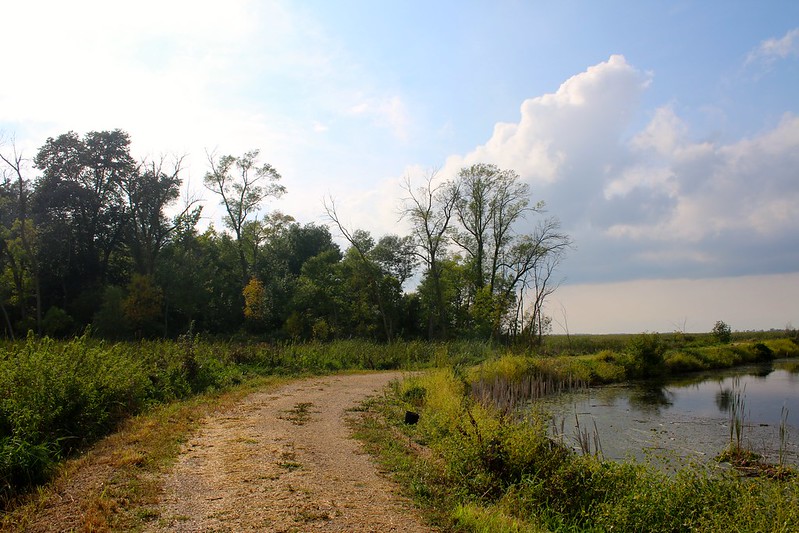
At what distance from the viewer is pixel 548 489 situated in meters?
7.31

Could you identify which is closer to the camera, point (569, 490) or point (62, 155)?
point (569, 490)

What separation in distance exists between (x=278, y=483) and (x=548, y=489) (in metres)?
3.71

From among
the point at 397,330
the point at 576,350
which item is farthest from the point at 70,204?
the point at 576,350

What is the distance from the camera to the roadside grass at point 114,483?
5.58 meters

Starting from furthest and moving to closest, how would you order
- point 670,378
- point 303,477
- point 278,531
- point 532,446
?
1. point 670,378
2. point 532,446
3. point 303,477
4. point 278,531

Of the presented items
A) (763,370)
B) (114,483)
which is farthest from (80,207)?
(763,370)

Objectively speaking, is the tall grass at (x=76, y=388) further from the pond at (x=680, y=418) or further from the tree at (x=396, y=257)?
the tree at (x=396, y=257)

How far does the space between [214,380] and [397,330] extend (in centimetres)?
3219

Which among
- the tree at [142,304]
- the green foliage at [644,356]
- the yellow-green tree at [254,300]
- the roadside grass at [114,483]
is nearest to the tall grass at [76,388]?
the roadside grass at [114,483]

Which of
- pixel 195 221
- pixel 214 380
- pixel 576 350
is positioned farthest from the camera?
pixel 195 221

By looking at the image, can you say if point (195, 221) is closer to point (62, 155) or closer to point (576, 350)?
point (62, 155)

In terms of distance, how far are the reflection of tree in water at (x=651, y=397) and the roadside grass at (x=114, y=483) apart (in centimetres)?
1419

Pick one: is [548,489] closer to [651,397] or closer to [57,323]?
[651,397]

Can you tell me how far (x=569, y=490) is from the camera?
732cm
